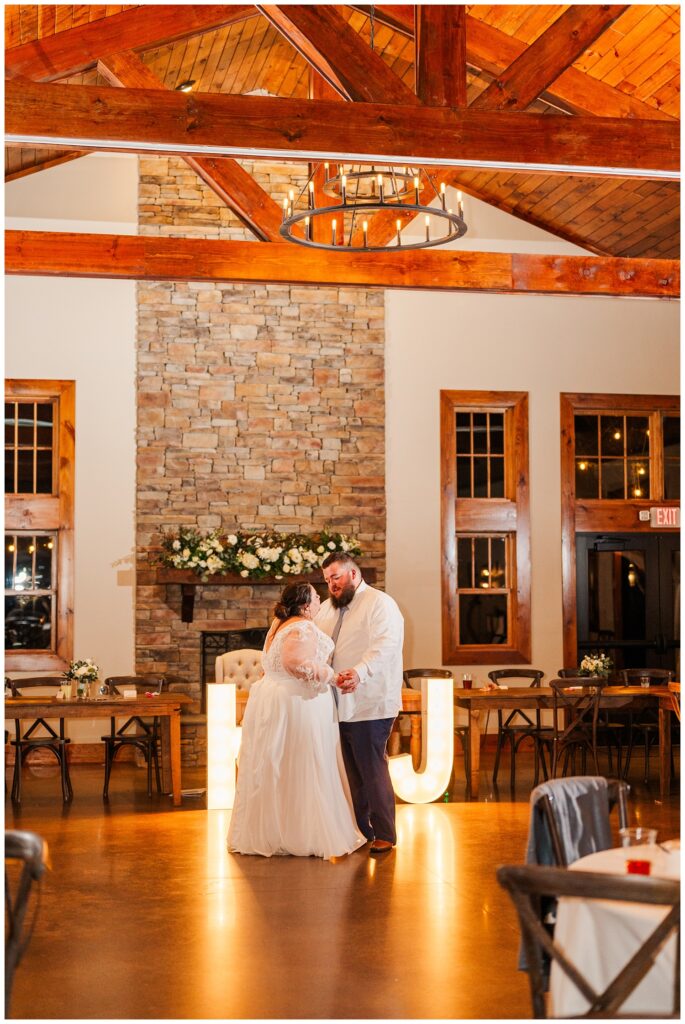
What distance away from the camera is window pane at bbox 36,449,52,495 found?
38.5 feet

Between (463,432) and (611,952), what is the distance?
9.59 metres

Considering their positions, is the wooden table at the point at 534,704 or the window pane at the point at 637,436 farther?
the window pane at the point at 637,436

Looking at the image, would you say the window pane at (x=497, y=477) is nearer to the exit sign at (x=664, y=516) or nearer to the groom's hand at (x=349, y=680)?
the exit sign at (x=664, y=516)

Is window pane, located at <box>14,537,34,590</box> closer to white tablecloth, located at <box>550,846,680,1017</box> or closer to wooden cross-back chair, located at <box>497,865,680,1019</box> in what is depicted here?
white tablecloth, located at <box>550,846,680,1017</box>

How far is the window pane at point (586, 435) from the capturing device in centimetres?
1272

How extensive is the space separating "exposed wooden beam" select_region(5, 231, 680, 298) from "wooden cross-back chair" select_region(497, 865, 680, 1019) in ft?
22.4

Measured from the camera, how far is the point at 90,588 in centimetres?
1157

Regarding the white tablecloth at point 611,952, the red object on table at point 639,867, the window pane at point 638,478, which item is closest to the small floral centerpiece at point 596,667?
the window pane at point 638,478

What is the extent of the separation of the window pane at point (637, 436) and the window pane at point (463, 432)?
177cm

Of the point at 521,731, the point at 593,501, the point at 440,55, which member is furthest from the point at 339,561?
the point at 593,501

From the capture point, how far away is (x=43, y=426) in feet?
38.4

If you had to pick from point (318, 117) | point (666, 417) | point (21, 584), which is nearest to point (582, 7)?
point (318, 117)

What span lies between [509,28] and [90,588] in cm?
634

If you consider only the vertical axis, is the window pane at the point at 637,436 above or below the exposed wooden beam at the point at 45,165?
below
